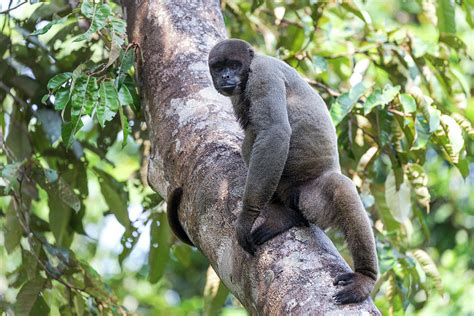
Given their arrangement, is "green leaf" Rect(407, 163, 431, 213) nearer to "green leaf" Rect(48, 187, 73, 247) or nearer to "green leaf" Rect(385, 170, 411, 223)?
"green leaf" Rect(385, 170, 411, 223)

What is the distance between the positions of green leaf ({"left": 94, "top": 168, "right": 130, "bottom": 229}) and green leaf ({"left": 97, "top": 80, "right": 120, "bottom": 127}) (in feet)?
5.44

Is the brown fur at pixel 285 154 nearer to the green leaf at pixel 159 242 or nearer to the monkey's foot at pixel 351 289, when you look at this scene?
the monkey's foot at pixel 351 289

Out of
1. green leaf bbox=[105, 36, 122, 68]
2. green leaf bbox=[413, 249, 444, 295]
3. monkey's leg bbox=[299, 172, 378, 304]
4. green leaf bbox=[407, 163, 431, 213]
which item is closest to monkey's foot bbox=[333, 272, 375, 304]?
monkey's leg bbox=[299, 172, 378, 304]

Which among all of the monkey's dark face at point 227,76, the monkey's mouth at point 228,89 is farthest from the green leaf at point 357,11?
the monkey's mouth at point 228,89

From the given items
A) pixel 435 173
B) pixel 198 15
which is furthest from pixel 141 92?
pixel 435 173

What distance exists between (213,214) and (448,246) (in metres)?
8.94

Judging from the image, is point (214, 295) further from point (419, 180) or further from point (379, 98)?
point (379, 98)

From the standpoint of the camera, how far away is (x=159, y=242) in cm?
591

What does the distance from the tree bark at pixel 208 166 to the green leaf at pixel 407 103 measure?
51.5 inches

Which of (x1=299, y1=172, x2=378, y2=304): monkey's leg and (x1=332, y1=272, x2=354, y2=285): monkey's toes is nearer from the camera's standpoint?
(x1=332, y1=272, x2=354, y2=285): monkey's toes

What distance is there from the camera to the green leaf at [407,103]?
5039 millimetres

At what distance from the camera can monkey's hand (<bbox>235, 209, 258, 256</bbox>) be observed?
344cm

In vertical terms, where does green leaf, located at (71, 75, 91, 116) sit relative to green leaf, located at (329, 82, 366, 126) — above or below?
above

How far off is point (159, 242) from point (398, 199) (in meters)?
1.91
